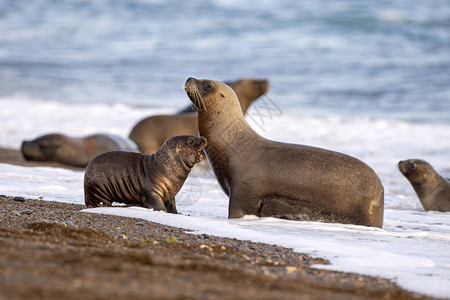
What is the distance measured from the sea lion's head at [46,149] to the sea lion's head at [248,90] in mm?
3098

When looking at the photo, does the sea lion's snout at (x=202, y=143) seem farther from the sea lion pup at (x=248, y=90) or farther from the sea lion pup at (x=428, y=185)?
the sea lion pup at (x=248, y=90)

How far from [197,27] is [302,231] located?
28.9m

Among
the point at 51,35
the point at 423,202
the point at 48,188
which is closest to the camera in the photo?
the point at 48,188

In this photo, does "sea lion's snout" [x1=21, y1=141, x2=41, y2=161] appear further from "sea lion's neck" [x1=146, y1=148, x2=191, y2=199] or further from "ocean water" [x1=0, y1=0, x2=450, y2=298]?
"sea lion's neck" [x1=146, y1=148, x2=191, y2=199]

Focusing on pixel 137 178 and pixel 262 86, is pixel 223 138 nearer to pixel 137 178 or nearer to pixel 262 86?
pixel 137 178

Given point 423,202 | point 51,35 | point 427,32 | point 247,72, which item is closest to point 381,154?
point 423,202

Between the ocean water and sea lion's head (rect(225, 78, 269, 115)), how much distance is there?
115 cm

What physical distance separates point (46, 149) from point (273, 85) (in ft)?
39.4

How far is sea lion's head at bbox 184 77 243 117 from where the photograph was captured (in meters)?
7.23

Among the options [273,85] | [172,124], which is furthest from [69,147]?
[273,85]

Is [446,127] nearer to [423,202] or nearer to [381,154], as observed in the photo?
[381,154]

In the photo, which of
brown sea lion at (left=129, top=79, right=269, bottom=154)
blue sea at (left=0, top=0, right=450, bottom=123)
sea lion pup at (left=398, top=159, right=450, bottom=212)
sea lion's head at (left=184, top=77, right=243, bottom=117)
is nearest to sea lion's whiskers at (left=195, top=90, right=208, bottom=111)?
sea lion's head at (left=184, top=77, right=243, bottom=117)

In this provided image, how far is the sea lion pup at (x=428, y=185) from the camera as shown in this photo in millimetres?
9391

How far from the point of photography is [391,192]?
10.2 m
